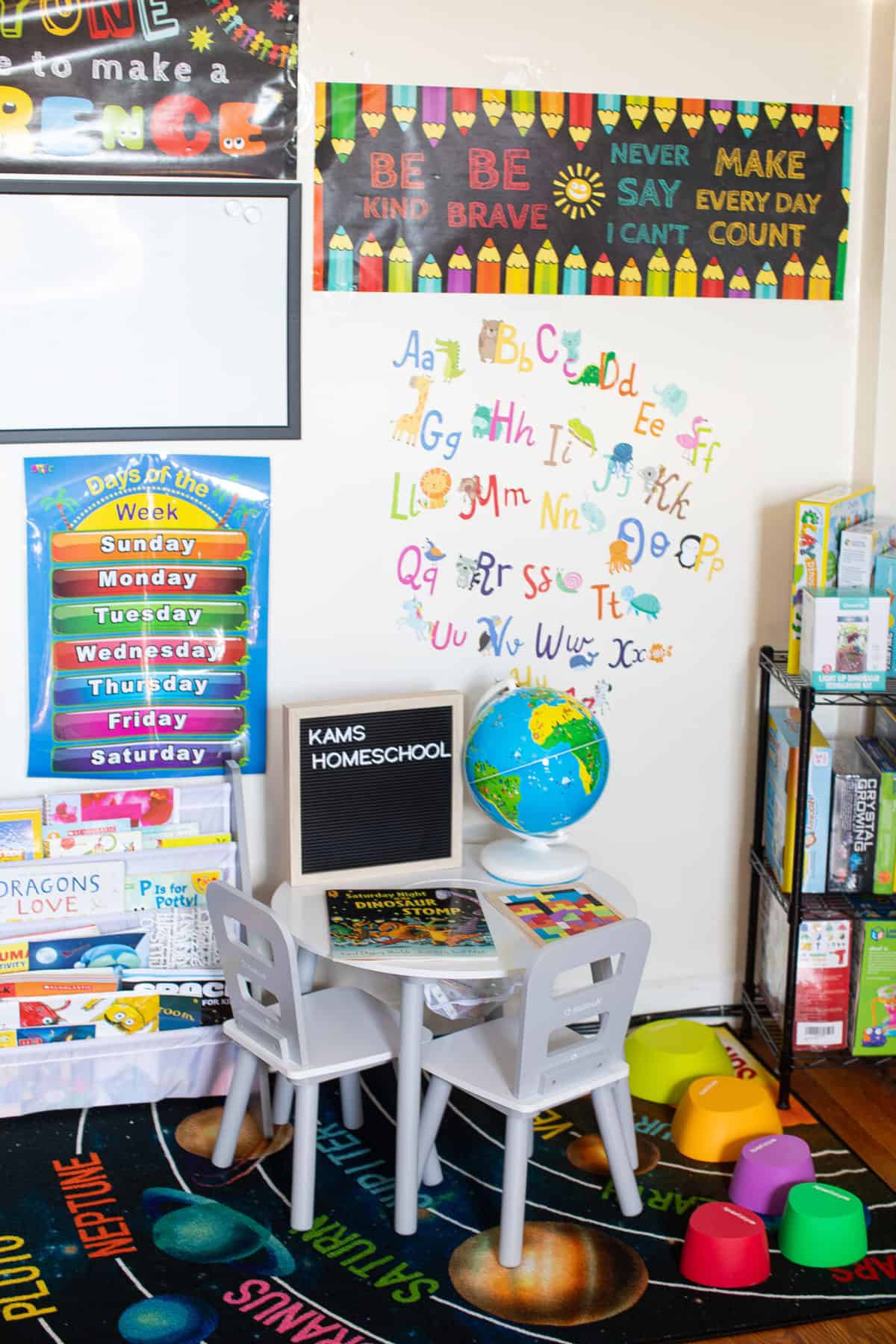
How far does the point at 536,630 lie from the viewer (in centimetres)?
317

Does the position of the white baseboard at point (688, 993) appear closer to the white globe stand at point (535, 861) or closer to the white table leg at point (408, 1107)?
the white globe stand at point (535, 861)

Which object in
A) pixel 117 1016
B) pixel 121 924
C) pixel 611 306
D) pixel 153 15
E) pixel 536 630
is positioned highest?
pixel 153 15

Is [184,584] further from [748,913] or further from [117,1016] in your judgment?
[748,913]

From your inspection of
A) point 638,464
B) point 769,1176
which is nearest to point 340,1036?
point 769,1176

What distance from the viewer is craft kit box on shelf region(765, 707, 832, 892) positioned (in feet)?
9.87

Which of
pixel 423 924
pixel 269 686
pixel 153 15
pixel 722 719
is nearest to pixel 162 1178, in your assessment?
pixel 423 924

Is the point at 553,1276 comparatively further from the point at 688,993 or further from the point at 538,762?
the point at 688,993

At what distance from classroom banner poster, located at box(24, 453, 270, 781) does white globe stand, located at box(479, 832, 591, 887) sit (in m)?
0.61

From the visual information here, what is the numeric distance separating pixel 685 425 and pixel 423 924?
1.29 meters

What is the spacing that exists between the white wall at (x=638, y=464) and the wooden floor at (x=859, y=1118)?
0.36 m

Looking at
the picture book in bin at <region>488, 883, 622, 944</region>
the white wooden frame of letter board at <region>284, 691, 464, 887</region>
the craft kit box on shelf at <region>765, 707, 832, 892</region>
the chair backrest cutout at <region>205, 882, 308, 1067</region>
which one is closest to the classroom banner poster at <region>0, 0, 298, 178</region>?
the white wooden frame of letter board at <region>284, 691, 464, 887</region>

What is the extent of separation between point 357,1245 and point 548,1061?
20.0 inches

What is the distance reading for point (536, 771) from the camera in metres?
2.75

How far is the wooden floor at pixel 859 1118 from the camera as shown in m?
2.35
